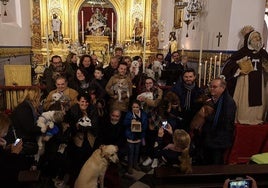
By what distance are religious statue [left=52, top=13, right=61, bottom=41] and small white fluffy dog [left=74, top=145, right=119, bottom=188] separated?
8944 millimetres

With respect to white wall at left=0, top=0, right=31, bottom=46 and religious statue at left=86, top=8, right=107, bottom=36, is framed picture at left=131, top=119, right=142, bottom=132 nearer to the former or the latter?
white wall at left=0, top=0, right=31, bottom=46

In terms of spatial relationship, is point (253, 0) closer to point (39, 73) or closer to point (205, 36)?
point (205, 36)

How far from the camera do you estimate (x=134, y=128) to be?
366 centimetres

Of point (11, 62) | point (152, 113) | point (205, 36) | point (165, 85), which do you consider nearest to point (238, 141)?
point (152, 113)

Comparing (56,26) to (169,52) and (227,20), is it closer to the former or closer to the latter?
(169,52)

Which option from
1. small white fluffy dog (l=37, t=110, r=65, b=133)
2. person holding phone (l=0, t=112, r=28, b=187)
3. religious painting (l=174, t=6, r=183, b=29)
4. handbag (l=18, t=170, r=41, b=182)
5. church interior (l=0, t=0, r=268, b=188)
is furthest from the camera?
religious painting (l=174, t=6, r=183, b=29)

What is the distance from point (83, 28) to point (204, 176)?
1021 centimetres

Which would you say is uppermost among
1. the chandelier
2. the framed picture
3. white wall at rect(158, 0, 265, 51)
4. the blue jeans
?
the chandelier

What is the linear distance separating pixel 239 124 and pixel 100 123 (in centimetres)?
210

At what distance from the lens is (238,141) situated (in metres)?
3.96

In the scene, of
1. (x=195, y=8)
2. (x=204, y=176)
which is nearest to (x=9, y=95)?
(x=204, y=176)

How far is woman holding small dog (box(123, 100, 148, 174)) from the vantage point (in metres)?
3.69

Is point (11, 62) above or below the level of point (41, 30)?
below

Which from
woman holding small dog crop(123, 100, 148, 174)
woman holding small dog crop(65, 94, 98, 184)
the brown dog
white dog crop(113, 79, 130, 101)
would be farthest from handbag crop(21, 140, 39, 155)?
the brown dog
